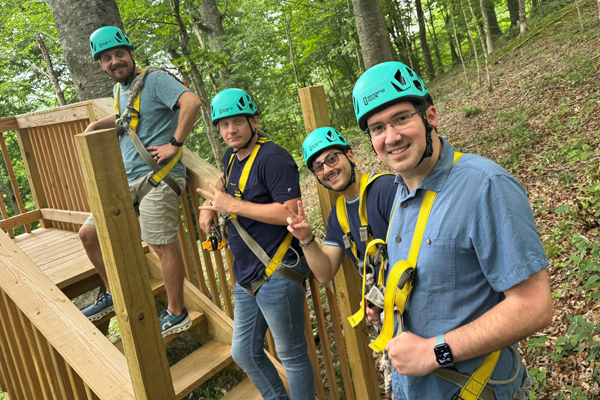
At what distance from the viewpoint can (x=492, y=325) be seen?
134 cm

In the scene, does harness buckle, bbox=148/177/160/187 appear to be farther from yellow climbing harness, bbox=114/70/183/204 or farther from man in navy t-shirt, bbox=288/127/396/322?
man in navy t-shirt, bbox=288/127/396/322

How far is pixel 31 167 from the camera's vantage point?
548 centimetres

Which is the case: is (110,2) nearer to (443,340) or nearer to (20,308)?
(20,308)

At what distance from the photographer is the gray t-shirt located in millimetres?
3227

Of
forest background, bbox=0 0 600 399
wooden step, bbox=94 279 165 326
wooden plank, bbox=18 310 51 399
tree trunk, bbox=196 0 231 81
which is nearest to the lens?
wooden plank, bbox=18 310 51 399

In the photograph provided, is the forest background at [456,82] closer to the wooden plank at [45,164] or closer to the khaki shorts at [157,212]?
the wooden plank at [45,164]

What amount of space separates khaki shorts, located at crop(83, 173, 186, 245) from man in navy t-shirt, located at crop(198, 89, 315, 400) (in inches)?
22.5

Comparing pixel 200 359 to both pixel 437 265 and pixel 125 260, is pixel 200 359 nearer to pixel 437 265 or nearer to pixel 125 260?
pixel 125 260

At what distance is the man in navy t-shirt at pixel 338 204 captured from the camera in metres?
2.25

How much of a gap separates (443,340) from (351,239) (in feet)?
3.35

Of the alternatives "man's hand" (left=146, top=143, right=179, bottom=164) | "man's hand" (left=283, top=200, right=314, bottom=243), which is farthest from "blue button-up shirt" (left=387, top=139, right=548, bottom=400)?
"man's hand" (left=146, top=143, right=179, bottom=164)

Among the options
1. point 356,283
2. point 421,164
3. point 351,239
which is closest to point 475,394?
point 421,164

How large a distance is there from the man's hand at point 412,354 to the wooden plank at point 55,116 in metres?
3.95

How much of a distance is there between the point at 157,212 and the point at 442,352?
2492mm
